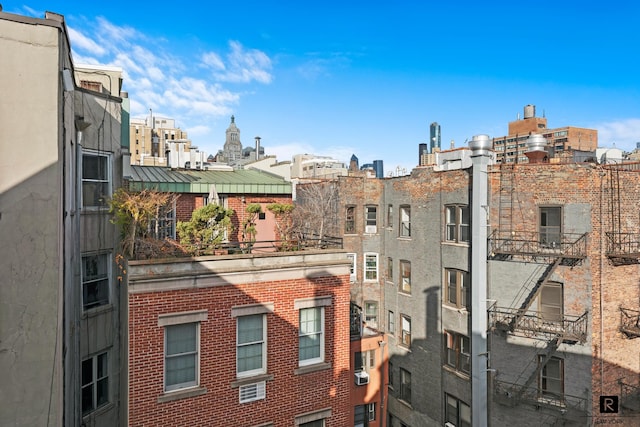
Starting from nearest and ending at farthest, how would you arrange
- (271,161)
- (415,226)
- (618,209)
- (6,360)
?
(6,360) → (618,209) → (415,226) → (271,161)

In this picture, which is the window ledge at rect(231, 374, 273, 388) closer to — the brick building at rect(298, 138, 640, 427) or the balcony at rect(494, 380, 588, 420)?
the brick building at rect(298, 138, 640, 427)

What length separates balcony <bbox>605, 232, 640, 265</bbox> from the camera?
1688cm

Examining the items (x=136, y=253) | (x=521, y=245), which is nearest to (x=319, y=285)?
(x=136, y=253)

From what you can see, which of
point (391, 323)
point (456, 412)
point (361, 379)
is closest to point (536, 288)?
point (456, 412)

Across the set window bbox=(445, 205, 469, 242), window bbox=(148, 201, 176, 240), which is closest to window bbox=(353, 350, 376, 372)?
window bbox=(445, 205, 469, 242)

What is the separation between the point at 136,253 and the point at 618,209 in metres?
19.3

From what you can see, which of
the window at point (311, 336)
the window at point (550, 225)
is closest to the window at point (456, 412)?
the window at point (550, 225)

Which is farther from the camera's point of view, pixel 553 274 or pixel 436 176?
pixel 436 176

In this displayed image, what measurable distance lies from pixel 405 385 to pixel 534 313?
32.1ft

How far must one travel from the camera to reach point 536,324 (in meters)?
17.7

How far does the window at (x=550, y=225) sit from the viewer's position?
17.9 metres

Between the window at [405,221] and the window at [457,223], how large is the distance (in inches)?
131

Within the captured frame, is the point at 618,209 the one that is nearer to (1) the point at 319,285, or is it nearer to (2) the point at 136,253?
(1) the point at 319,285

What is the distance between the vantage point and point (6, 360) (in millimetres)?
7141
